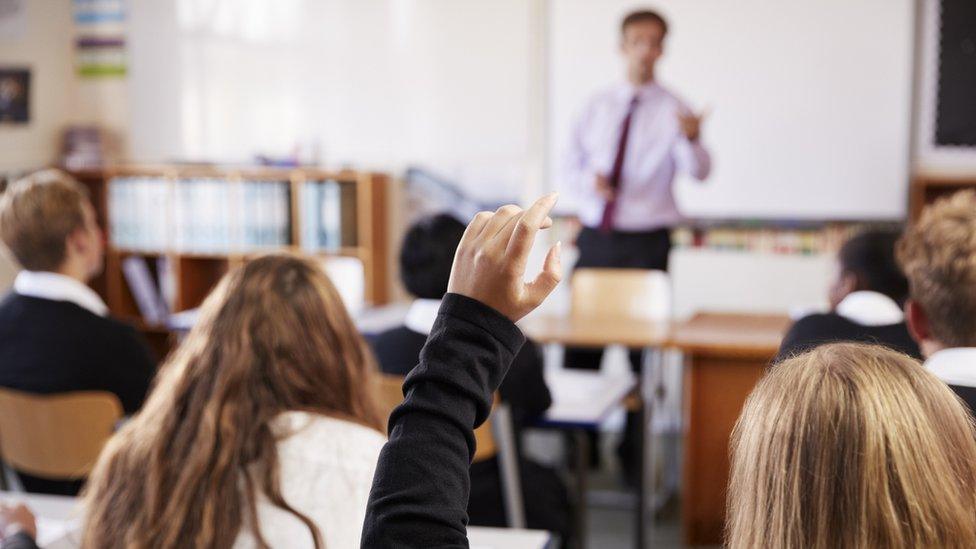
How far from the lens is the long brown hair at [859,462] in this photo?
0.67 metres

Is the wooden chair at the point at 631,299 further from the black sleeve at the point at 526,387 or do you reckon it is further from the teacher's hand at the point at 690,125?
the black sleeve at the point at 526,387

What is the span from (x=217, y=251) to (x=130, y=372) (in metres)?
2.68

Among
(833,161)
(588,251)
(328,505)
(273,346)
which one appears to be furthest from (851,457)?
(833,161)

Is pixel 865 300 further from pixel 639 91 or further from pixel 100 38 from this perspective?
pixel 100 38

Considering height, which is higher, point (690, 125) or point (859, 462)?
point (690, 125)

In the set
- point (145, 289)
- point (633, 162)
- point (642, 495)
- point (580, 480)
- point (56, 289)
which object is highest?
point (633, 162)

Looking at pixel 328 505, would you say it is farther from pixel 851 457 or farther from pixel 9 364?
pixel 9 364

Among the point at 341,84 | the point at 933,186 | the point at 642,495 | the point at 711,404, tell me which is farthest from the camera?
the point at 341,84

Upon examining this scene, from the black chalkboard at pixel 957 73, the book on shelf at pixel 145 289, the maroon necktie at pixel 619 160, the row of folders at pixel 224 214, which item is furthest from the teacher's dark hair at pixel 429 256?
the book on shelf at pixel 145 289

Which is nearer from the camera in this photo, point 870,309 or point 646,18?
point 870,309

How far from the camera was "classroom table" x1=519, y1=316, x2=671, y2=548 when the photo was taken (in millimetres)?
2763

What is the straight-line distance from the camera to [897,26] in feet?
15.2

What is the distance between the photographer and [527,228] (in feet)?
2.15

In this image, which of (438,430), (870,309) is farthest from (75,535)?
(870,309)
